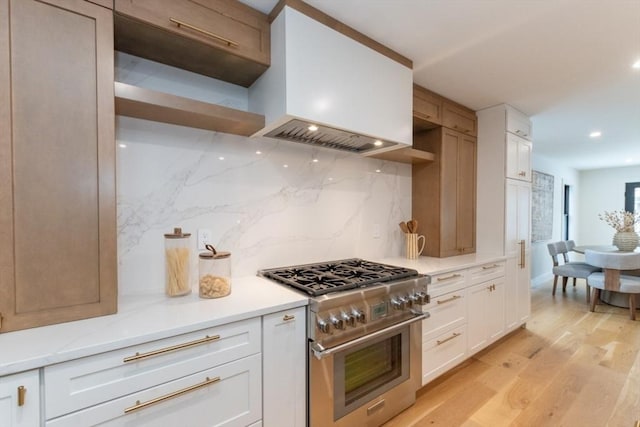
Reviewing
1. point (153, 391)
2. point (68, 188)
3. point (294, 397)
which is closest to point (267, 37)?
point (68, 188)

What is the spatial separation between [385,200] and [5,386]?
7.90 ft

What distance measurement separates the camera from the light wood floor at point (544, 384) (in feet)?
5.91

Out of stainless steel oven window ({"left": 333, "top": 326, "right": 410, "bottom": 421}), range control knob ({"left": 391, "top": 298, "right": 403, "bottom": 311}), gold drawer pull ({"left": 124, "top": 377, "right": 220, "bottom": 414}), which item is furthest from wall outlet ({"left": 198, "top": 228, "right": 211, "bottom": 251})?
range control knob ({"left": 391, "top": 298, "right": 403, "bottom": 311})

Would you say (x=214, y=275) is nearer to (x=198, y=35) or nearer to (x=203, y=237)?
(x=203, y=237)

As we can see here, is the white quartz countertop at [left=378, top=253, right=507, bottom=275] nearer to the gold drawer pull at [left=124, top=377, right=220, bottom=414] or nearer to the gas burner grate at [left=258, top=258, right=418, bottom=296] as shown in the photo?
the gas burner grate at [left=258, top=258, right=418, bottom=296]

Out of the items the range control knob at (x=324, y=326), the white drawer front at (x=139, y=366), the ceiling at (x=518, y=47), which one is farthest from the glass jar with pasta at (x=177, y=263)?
the ceiling at (x=518, y=47)

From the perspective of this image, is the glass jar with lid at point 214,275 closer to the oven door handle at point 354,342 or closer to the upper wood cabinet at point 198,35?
the oven door handle at point 354,342

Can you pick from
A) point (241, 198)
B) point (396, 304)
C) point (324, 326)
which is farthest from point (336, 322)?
point (241, 198)

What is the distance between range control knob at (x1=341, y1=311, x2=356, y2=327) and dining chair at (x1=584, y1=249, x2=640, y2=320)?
4.04 metres

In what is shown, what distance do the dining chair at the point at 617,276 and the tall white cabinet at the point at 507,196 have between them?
143cm

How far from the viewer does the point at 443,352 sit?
2.11m

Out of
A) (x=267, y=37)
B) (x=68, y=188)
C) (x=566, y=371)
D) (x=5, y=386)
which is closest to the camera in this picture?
(x=5, y=386)

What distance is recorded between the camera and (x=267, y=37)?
153 centimetres

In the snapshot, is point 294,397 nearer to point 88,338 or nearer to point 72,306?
point 88,338
